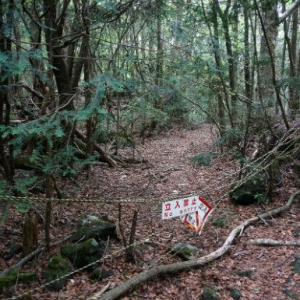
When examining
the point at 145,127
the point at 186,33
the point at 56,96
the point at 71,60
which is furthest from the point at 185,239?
the point at 145,127

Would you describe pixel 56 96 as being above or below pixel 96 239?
above

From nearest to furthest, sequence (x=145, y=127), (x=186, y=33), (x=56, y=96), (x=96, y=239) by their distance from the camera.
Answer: (x=96, y=239) < (x=56, y=96) < (x=186, y=33) < (x=145, y=127)

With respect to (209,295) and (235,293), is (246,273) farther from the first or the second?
(209,295)

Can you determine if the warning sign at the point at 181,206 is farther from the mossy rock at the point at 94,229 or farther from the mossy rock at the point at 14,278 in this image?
the mossy rock at the point at 14,278

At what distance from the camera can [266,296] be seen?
389 cm

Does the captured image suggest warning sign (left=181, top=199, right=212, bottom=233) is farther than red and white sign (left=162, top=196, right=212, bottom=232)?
Yes

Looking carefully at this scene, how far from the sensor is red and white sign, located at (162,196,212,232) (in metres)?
3.79

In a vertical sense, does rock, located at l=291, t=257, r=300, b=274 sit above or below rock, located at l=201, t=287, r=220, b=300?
above

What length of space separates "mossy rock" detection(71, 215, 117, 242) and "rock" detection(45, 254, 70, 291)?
2.00ft

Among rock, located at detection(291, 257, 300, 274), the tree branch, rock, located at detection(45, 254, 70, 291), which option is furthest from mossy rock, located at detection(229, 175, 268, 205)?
the tree branch

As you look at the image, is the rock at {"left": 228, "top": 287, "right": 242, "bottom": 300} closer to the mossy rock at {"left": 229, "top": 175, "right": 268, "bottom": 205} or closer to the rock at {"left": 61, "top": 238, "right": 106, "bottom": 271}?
the rock at {"left": 61, "top": 238, "right": 106, "bottom": 271}

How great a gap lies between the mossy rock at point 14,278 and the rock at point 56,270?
18cm

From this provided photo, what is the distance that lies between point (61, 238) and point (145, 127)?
35.8 ft

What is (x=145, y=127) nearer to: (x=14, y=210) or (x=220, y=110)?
(x=220, y=110)
